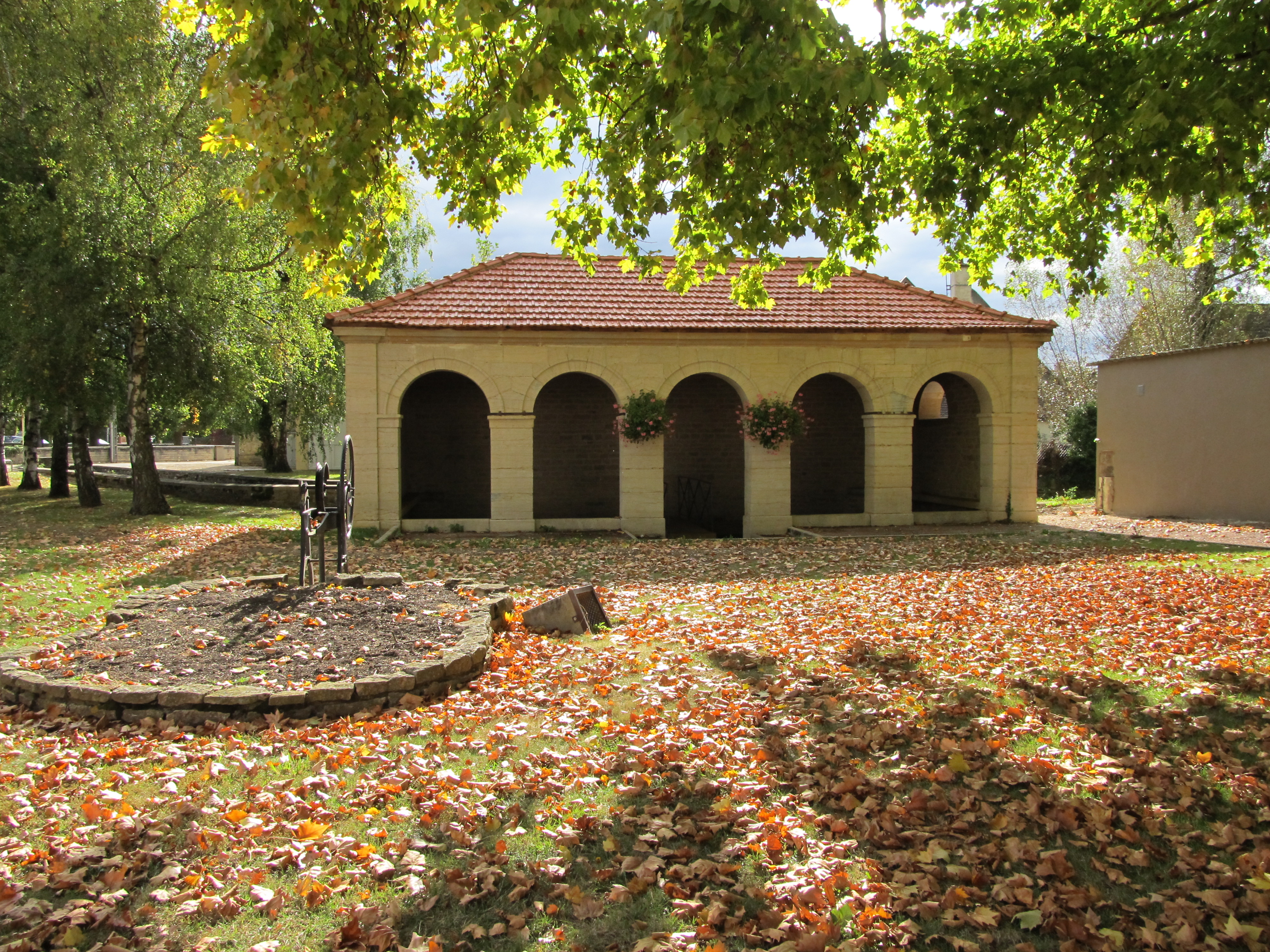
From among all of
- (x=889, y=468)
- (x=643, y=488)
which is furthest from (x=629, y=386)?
(x=889, y=468)

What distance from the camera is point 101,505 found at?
1819 centimetres

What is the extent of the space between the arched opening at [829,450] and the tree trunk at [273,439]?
17.4 m

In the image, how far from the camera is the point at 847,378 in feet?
48.6

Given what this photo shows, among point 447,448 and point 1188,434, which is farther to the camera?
point 447,448

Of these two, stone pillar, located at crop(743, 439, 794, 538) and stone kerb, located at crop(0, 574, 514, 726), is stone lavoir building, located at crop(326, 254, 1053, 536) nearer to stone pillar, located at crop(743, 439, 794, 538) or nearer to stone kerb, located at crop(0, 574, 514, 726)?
stone pillar, located at crop(743, 439, 794, 538)

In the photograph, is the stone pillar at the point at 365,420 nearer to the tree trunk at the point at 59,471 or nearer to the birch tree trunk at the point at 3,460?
the tree trunk at the point at 59,471

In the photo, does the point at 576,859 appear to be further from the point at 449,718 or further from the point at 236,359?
the point at 236,359

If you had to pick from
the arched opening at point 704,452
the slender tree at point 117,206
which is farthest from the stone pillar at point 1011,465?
the slender tree at point 117,206

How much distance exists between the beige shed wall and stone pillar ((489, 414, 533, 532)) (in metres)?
0.02

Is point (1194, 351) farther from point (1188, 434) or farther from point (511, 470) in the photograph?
point (511, 470)

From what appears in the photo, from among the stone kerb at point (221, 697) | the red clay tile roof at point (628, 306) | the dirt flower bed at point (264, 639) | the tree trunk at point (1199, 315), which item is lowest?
the stone kerb at point (221, 697)

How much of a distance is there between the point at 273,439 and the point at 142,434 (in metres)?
16.9

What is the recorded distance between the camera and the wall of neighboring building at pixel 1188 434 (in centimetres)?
1509

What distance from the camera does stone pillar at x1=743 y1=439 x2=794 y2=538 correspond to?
575 inches
